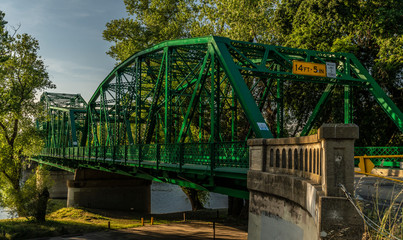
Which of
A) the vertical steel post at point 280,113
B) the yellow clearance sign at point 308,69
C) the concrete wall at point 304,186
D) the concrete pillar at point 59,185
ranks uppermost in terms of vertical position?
the yellow clearance sign at point 308,69

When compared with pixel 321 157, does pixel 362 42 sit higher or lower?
higher

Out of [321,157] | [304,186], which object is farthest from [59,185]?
[321,157]

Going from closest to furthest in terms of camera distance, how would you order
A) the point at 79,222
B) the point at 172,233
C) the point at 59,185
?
the point at 172,233 < the point at 79,222 < the point at 59,185

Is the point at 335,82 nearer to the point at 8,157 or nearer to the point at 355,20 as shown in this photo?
the point at 355,20

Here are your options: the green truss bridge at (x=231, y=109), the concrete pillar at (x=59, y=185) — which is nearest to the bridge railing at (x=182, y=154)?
the green truss bridge at (x=231, y=109)

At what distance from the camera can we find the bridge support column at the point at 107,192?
36938 millimetres

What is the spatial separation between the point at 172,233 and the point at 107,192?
48.2 ft

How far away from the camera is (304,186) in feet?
20.5

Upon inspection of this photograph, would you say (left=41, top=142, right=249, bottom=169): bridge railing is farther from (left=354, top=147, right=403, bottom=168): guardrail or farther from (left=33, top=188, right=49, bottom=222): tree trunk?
(left=354, top=147, right=403, bottom=168): guardrail

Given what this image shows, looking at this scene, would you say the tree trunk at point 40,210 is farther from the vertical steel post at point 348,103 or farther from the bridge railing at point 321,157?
the bridge railing at point 321,157

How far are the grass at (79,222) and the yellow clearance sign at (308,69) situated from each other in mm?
15890

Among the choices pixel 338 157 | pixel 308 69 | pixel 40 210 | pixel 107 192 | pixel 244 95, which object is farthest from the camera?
pixel 107 192

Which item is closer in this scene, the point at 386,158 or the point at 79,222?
the point at 386,158

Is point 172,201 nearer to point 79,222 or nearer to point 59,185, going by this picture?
point 59,185
